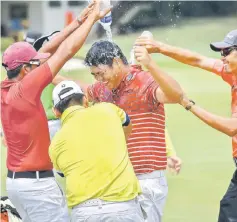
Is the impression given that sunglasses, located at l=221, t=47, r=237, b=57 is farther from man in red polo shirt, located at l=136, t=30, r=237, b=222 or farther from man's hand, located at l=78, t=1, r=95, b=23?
man's hand, located at l=78, t=1, r=95, b=23

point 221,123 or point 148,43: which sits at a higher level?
→ point 148,43

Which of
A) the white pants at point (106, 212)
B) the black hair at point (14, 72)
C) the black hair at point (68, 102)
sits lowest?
the white pants at point (106, 212)

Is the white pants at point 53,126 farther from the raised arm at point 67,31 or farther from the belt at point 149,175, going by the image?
the belt at point 149,175

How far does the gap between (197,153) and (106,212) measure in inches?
240

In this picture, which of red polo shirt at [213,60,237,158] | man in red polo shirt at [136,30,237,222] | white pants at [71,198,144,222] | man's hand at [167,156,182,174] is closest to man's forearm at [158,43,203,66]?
man in red polo shirt at [136,30,237,222]

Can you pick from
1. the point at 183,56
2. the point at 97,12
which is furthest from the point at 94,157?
the point at 183,56

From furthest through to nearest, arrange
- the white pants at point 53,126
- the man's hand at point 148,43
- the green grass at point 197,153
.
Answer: the white pants at point 53,126 < the green grass at point 197,153 < the man's hand at point 148,43

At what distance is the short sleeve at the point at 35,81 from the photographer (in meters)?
6.27

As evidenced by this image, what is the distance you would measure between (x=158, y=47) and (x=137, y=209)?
140 centimetres

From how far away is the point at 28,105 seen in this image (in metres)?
6.34

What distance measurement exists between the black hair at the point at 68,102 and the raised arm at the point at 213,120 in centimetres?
78

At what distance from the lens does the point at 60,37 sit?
7.16 meters

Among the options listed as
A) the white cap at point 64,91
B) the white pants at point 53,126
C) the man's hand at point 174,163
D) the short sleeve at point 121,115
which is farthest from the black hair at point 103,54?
the white pants at point 53,126

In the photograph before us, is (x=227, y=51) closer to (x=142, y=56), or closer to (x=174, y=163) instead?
(x=142, y=56)
